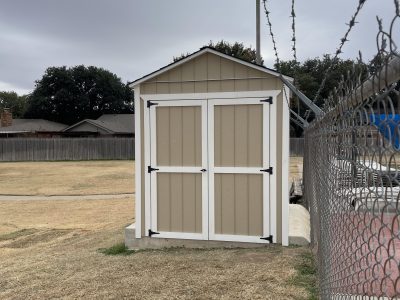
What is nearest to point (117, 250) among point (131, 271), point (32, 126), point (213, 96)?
point (131, 271)

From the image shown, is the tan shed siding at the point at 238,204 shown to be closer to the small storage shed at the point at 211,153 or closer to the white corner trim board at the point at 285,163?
the small storage shed at the point at 211,153

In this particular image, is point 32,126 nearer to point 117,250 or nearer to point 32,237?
point 32,237

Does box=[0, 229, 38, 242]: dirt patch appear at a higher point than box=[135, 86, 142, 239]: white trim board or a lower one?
lower

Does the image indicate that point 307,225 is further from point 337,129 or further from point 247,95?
point 337,129

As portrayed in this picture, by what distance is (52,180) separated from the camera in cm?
2362

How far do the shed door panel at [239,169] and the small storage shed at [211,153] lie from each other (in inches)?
0.6

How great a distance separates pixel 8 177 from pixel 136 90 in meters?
21.9

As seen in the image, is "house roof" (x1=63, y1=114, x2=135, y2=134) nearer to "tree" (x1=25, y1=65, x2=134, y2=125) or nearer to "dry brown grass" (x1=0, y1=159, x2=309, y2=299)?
"tree" (x1=25, y1=65, x2=134, y2=125)

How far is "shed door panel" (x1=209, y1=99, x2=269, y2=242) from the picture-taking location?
6.20 metres

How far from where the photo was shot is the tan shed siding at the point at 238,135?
244 inches

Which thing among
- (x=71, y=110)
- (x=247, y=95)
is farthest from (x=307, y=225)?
(x=71, y=110)

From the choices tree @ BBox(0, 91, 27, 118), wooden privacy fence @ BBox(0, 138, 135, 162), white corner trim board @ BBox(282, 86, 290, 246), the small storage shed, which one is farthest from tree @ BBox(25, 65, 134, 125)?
white corner trim board @ BBox(282, 86, 290, 246)

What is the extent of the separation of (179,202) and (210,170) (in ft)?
2.27

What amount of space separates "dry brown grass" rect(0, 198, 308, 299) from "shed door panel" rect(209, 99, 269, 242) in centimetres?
36
